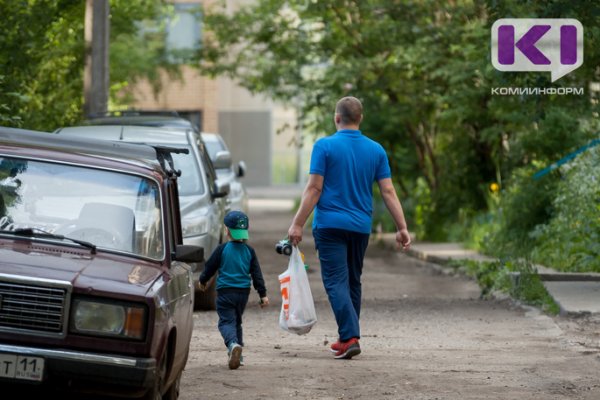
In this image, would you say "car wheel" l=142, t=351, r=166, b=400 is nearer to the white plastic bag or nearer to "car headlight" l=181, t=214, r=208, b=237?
the white plastic bag

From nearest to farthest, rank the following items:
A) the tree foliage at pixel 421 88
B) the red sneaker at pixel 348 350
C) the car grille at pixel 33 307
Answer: the car grille at pixel 33 307, the red sneaker at pixel 348 350, the tree foliage at pixel 421 88

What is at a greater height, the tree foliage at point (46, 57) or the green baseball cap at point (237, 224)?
the tree foliage at point (46, 57)

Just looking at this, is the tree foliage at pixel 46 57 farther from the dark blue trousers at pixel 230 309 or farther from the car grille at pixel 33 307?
the car grille at pixel 33 307

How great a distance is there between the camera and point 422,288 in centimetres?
1806

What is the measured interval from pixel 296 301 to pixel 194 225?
3.40 metres

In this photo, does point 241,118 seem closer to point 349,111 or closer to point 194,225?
point 194,225

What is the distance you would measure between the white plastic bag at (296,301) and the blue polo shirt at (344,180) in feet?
1.26

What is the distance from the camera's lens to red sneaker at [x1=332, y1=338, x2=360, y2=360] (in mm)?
10820

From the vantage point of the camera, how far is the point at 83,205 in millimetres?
8156

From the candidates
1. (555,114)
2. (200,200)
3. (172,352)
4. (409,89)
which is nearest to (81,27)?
(409,89)

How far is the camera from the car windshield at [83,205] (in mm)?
8031

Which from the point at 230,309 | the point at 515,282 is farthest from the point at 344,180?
the point at 515,282

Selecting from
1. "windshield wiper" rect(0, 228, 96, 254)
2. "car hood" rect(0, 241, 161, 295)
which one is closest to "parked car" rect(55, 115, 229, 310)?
"windshield wiper" rect(0, 228, 96, 254)

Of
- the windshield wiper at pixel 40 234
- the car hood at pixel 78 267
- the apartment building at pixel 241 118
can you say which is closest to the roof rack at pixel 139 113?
the windshield wiper at pixel 40 234
